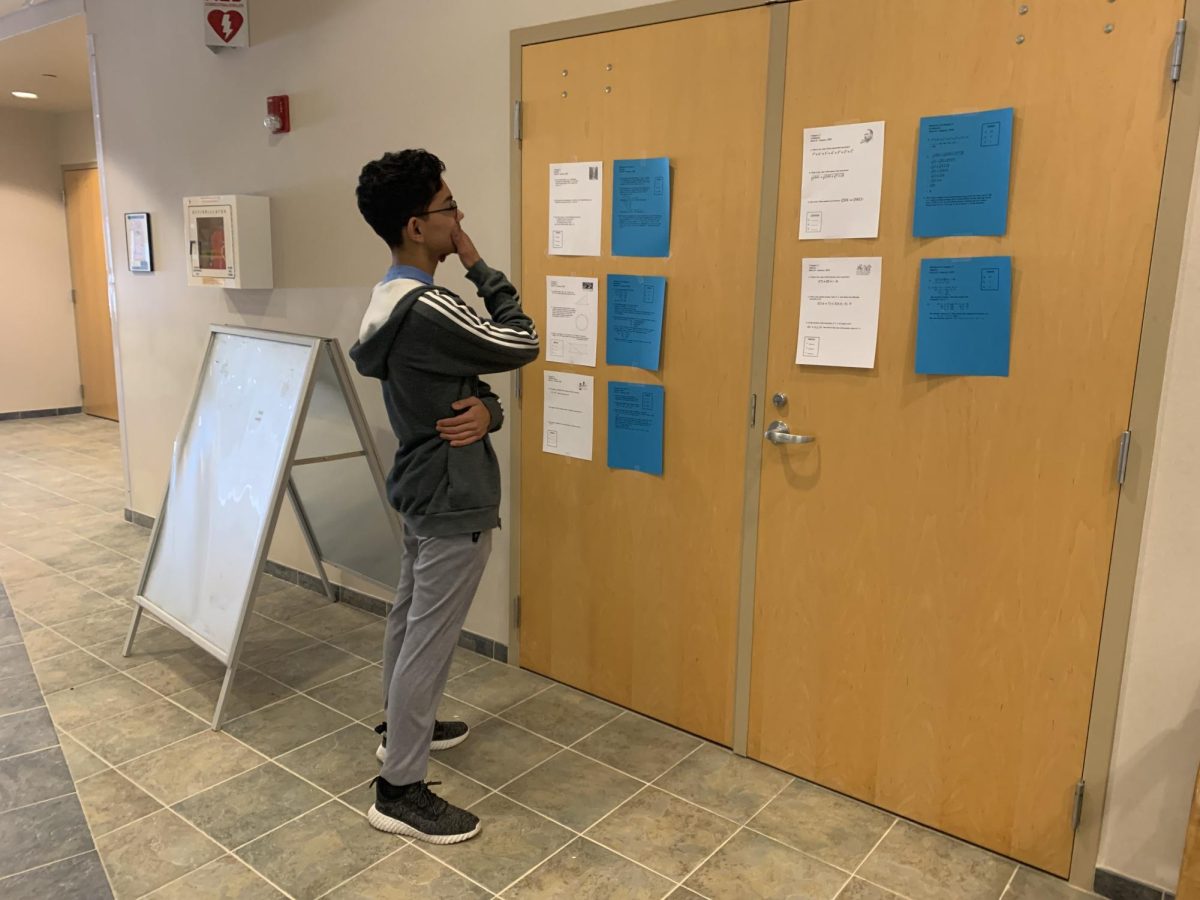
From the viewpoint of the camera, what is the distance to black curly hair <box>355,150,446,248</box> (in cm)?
208

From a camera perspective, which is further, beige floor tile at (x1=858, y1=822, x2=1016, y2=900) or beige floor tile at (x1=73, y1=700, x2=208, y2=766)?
beige floor tile at (x1=73, y1=700, x2=208, y2=766)

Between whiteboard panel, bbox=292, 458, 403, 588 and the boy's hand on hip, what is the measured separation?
1.26 m

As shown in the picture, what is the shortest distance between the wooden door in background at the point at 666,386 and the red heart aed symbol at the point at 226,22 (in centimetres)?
174

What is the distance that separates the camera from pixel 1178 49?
177cm

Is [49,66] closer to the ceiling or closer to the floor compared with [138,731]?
closer to the ceiling

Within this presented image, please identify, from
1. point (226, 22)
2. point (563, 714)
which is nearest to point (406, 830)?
point (563, 714)

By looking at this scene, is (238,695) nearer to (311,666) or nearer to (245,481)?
(311,666)

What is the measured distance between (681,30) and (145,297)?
3516mm

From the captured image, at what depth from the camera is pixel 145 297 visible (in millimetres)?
4660

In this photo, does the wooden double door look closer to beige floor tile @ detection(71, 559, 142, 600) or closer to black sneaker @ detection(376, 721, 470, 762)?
black sneaker @ detection(376, 721, 470, 762)

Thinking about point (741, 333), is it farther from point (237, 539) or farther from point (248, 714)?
point (248, 714)

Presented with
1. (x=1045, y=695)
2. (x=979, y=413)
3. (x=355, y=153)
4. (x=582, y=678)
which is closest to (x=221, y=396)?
(x=355, y=153)

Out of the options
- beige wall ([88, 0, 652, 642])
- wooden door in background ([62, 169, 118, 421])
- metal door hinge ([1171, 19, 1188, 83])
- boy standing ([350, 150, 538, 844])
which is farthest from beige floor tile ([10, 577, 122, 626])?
wooden door in background ([62, 169, 118, 421])

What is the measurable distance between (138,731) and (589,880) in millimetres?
1615
